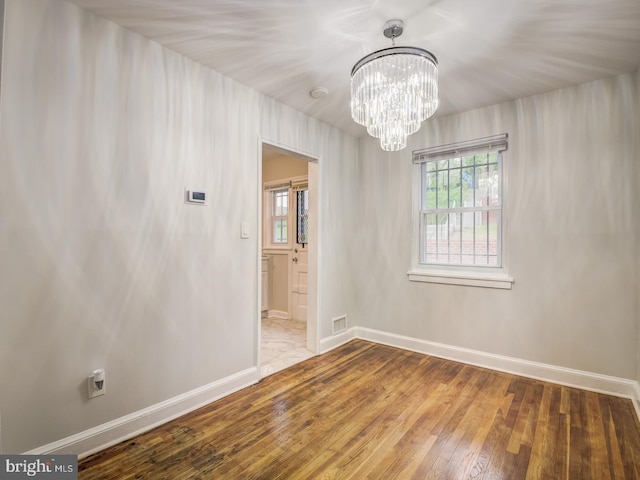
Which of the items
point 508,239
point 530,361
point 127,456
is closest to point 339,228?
point 508,239

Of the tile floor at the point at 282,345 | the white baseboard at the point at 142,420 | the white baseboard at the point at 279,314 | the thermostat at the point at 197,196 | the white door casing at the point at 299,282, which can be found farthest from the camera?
the white baseboard at the point at 279,314

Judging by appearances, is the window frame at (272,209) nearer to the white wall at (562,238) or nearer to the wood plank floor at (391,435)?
the white wall at (562,238)

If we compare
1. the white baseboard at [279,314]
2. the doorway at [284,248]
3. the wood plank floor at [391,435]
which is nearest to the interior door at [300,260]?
the doorway at [284,248]

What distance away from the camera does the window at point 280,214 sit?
5.20 metres

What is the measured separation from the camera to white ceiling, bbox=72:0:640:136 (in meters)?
1.72

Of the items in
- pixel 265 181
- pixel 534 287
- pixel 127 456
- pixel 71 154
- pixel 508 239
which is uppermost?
pixel 265 181

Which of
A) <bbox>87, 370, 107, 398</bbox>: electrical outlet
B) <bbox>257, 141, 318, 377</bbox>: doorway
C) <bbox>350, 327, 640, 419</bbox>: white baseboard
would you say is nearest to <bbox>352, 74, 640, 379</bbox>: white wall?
<bbox>350, 327, 640, 419</bbox>: white baseboard

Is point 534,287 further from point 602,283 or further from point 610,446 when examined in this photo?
point 610,446

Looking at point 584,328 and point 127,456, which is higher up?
point 584,328

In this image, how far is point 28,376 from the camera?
1.55m

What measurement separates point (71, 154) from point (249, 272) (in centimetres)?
144

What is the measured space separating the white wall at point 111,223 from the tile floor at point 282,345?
45cm

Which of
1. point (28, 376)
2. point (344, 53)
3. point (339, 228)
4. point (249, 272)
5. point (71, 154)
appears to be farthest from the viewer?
point (339, 228)

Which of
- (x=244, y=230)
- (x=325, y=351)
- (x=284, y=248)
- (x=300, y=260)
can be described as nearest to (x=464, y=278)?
(x=325, y=351)
